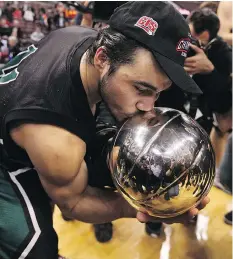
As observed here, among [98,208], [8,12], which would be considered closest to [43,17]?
[8,12]

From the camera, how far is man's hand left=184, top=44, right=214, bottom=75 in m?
1.63

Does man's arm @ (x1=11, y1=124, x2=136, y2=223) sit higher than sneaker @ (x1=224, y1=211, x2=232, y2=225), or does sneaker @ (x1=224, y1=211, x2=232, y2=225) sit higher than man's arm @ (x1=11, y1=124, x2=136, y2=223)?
man's arm @ (x1=11, y1=124, x2=136, y2=223)

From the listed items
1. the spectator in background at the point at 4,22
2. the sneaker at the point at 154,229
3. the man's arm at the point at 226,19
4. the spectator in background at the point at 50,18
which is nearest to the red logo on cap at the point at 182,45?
the sneaker at the point at 154,229

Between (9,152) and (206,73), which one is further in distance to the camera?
(206,73)

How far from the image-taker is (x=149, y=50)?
1.00 meters

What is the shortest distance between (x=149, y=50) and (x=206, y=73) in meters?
0.86

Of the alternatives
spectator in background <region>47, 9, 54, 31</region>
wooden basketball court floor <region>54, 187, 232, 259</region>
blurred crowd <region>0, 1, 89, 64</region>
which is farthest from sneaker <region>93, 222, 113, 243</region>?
spectator in background <region>47, 9, 54, 31</region>

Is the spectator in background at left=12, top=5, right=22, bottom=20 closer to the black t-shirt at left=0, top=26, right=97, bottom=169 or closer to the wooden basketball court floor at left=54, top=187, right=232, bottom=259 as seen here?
the wooden basketball court floor at left=54, top=187, right=232, bottom=259

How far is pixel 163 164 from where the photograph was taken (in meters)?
0.94

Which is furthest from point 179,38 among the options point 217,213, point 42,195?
point 217,213

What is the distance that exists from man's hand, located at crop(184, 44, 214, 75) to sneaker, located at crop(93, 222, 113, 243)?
99 centimetres

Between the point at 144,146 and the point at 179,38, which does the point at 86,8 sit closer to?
the point at 179,38

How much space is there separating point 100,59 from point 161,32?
22 cm

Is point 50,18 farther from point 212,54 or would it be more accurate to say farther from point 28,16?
point 212,54
